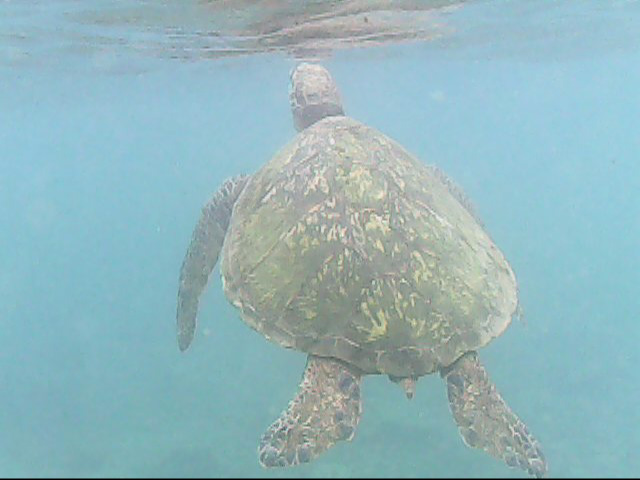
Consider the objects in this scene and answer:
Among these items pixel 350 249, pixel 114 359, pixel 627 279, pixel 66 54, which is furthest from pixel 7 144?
pixel 350 249

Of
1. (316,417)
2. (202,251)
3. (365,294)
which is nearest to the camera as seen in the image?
(365,294)

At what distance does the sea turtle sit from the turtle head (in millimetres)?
3556

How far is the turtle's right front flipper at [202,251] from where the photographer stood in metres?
7.81

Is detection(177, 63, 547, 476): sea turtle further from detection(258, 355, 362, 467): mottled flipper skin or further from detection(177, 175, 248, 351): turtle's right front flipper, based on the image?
detection(177, 175, 248, 351): turtle's right front flipper

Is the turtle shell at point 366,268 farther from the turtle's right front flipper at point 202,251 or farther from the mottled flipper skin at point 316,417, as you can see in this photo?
the turtle's right front flipper at point 202,251

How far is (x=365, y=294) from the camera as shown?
459 cm

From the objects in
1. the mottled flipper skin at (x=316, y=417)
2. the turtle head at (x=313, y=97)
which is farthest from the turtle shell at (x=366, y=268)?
the turtle head at (x=313, y=97)

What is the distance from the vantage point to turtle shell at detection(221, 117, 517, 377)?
4.59m

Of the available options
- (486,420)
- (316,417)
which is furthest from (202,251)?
(486,420)

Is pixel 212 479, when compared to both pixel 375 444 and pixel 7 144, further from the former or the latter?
pixel 7 144

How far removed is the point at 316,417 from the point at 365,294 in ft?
3.53

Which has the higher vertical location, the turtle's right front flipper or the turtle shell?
the turtle shell

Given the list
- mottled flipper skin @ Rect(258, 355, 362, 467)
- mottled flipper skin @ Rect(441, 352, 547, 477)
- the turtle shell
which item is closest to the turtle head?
the turtle shell

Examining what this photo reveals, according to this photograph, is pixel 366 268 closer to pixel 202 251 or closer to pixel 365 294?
pixel 365 294
